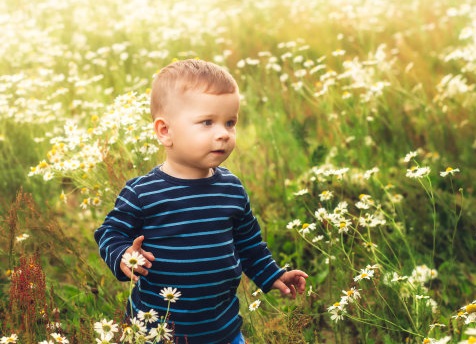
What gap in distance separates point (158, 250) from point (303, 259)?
1636mm

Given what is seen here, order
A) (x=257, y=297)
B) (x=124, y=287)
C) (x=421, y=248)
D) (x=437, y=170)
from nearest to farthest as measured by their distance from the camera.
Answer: (x=257, y=297) < (x=124, y=287) < (x=421, y=248) < (x=437, y=170)

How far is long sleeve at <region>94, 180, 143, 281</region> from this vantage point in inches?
76.3

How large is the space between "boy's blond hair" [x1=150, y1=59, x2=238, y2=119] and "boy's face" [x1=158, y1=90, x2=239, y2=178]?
0.02 meters

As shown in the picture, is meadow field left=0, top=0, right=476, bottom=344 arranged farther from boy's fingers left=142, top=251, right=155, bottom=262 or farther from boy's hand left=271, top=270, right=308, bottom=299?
boy's fingers left=142, top=251, right=155, bottom=262

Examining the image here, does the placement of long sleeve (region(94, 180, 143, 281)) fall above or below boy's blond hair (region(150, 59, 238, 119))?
below

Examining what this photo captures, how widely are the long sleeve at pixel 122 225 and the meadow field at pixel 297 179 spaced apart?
25cm

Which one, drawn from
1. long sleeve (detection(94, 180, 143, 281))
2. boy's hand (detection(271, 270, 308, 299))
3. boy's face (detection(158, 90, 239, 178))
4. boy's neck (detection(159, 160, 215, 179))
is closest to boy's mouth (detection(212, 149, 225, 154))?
boy's face (detection(158, 90, 239, 178))

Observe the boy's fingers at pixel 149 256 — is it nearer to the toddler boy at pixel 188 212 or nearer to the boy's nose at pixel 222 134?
the toddler boy at pixel 188 212

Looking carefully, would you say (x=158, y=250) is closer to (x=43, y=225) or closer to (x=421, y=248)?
(x=43, y=225)

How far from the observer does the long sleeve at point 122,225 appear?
1.94m

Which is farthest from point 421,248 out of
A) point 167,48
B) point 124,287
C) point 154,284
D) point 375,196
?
point 167,48

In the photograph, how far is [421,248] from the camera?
→ 3.38 metres

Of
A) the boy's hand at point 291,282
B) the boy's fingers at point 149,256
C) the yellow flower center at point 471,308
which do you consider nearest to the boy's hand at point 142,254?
the boy's fingers at point 149,256

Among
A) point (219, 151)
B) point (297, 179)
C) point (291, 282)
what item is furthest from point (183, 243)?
point (297, 179)
